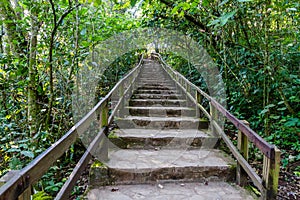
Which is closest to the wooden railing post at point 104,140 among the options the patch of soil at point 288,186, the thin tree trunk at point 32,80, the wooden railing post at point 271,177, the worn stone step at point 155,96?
the thin tree trunk at point 32,80

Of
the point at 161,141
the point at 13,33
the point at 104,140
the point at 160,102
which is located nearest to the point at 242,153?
the point at 161,141

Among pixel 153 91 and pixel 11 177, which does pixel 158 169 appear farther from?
pixel 153 91

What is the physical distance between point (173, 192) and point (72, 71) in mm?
2338

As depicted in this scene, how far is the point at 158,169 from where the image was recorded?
2.83 m

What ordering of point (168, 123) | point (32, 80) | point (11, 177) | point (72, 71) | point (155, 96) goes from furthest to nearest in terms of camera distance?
point (155, 96)
point (168, 123)
point (72, 71)
point (32, 80)
point (11, 177)

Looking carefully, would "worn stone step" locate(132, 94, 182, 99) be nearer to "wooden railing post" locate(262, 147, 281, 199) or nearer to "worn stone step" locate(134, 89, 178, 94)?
"worn stone step" locate(134, 89, 178, 94)

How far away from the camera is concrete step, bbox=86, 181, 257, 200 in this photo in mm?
2475

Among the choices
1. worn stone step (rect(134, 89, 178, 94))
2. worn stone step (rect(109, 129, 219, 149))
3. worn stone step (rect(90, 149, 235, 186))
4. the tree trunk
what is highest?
the tree trunk

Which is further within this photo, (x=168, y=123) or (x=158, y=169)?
(x=168, y=123)

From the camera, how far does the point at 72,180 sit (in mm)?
1886

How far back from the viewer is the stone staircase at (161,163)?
2.64m

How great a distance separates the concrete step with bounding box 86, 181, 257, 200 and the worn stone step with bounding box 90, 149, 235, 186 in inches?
3.1

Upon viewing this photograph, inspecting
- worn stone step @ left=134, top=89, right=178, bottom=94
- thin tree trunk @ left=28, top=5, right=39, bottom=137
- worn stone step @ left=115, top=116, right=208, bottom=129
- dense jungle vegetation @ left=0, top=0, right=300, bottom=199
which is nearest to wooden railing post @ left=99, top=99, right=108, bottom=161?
dense jungle vegetation @ left=0, top=0, right=300, bottom=199

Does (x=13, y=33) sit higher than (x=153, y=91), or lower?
higher
